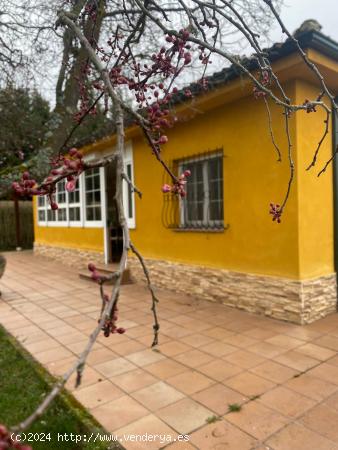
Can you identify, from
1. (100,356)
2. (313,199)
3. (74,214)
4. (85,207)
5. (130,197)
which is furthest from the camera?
(74,214)

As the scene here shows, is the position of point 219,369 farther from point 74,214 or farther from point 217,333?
point 74,214

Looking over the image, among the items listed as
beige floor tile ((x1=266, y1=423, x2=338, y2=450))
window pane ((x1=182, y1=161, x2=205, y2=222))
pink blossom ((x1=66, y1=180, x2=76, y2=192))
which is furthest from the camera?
window pane ((x1=182, y1=161, x2=205, y2=222))

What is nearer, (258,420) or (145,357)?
(258,420)

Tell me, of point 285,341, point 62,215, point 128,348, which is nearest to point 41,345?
point 128,348

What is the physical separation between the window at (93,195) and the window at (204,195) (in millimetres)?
3317

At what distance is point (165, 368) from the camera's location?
3350 mm

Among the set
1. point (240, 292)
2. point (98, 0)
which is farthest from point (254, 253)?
point (98, 0)

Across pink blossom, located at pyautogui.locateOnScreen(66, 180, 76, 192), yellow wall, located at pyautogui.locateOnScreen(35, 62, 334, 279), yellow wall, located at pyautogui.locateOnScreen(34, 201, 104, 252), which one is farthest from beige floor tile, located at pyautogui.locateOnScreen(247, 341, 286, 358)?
yellow wall, located at pyautogui.locateOnScreen(34, 201, 104, 252)

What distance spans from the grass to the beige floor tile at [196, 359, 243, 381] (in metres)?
1.12

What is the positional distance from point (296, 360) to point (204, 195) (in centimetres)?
314

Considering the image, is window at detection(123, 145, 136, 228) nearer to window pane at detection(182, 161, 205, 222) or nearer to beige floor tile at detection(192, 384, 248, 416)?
window pane at detection(182, 161, 205, 222)

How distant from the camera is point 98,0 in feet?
8.36

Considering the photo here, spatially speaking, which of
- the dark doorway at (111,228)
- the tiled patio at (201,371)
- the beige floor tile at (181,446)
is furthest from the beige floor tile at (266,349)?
the dark doorway at (111,228)

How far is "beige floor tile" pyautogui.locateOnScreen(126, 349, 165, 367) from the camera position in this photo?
350 cm
